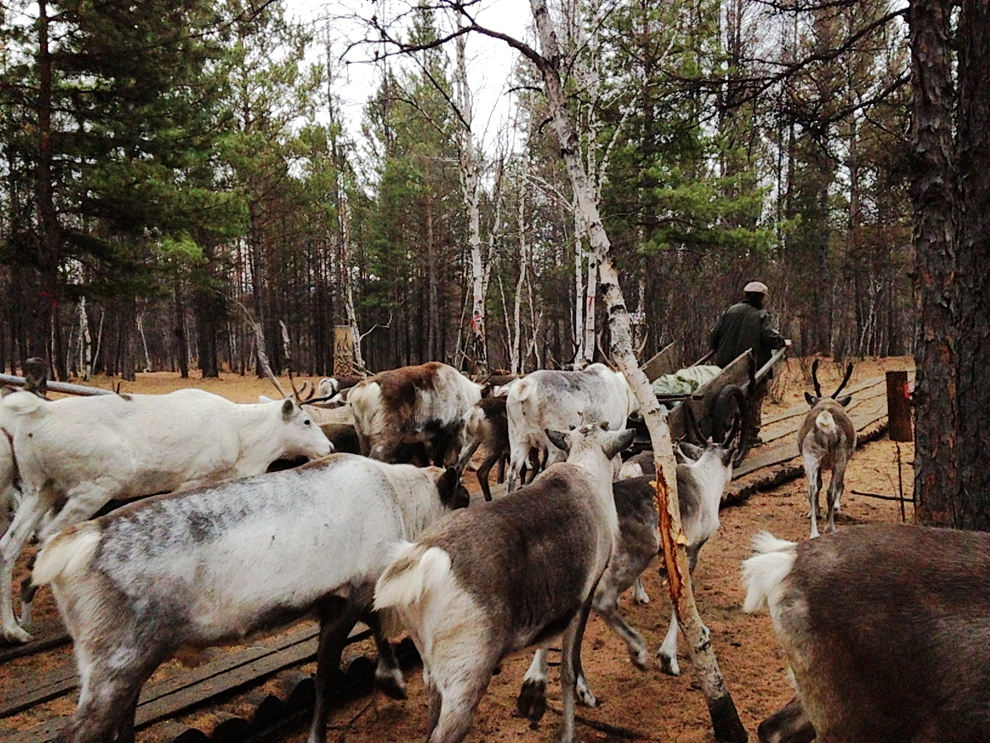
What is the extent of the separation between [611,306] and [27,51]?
13.4 m

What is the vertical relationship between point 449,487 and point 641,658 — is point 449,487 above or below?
above

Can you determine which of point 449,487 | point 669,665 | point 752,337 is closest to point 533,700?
point 669,665

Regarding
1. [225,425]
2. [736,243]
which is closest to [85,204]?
[225,425]

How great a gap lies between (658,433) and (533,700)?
1.72 metres

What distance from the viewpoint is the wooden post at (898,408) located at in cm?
779

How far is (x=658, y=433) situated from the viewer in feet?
12.5

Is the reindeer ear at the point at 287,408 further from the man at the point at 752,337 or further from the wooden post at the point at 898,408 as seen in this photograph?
the wooden post at the point at 898,408

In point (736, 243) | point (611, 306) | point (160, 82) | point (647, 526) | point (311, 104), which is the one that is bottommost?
point (647, 526)

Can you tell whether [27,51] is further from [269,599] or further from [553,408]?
[269,599]

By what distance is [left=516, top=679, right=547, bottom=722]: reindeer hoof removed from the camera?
12.2ft

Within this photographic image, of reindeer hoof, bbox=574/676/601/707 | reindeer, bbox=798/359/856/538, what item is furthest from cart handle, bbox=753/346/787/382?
reindeer hoof, bbox=574/676/601/707

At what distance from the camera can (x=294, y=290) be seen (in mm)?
38000

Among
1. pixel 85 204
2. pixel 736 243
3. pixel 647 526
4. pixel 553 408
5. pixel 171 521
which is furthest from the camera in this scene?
pixel 736 243

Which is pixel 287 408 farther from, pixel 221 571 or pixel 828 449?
pixel 828 449
